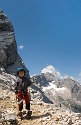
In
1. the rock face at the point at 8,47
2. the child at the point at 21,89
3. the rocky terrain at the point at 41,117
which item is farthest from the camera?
the rock face at the point at 8,47

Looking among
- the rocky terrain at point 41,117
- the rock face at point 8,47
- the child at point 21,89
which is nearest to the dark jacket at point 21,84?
the child at point 21,89

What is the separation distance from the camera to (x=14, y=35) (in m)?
68.1

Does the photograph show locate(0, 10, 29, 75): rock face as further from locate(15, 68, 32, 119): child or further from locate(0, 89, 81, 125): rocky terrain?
locate(15, 68, 32, 119): child

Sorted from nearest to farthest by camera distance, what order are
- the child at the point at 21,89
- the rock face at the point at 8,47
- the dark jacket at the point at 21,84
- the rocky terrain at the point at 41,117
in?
the rocky terrain at the point at 41,117 → the child at the point at 21,89 → the dark jacket at the point at 21,84 → the rock face at the point at 8,47

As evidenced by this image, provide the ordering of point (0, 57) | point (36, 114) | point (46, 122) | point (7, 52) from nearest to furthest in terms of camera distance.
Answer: point (46, 122), point (36, 114), point (0, 57), point (7, 52)

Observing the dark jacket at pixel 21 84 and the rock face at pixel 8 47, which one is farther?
the rock face at pixel 8 47

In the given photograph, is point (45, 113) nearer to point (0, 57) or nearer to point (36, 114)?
point (36, 114)

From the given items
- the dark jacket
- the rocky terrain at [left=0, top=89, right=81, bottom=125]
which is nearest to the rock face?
the rocky terrain at [left=0, top=89, right=81, bottom=125]

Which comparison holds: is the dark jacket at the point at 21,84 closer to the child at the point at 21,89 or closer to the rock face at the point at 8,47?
the child at the point at 21,89

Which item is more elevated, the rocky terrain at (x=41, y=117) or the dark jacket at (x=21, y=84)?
the dark jacket at (x=21, y=84)

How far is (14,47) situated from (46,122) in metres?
54.9

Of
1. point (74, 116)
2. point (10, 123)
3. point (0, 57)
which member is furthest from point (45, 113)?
point (0, 57)

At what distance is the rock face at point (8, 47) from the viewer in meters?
58.4

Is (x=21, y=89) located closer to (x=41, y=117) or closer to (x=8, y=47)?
(x=41, y=117)
